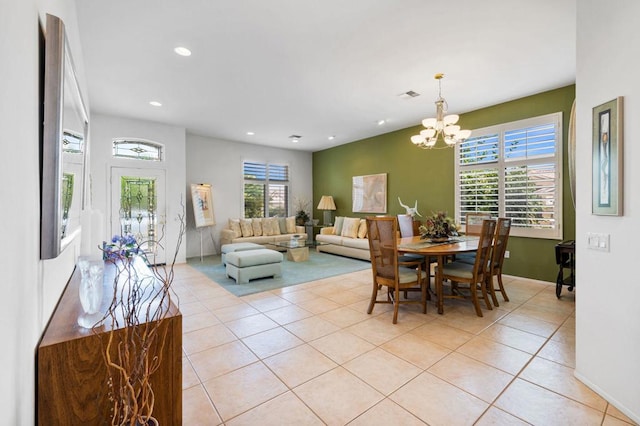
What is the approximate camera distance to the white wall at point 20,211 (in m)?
0.77

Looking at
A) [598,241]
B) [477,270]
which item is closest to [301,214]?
[477,270]

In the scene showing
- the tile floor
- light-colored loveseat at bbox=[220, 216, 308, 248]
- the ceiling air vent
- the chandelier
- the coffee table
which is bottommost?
the tile floor

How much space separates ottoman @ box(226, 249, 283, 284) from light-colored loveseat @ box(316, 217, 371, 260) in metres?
2.13

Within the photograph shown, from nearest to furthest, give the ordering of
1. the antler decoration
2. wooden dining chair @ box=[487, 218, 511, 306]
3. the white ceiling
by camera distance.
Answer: the white ceiling < wooden dining chair @ box=[487, 218, 511, 306] < the antler decoration

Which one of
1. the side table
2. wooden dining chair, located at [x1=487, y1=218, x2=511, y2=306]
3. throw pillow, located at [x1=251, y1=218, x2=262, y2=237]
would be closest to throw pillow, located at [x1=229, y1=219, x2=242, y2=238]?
throw pillow, located at [x1=251, y1=218, x2=262, y2=237]

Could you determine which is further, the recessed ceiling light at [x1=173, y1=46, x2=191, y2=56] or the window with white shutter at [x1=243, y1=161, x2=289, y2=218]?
the window with white shutter at [x1=243, y1=161, x2=289, y2=218]

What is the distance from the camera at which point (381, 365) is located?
230 centimetres

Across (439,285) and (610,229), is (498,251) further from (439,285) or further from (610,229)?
(610,229)

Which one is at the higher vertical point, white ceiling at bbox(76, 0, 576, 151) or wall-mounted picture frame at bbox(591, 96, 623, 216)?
white ceiling at bbox(76, 0, 576, 151)

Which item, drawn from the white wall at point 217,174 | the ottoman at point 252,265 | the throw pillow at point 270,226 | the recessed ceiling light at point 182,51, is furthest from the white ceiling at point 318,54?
the throw pillow at point 270,226

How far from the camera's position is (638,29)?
1695 millimetres

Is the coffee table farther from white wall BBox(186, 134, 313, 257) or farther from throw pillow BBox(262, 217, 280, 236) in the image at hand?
white wall BBox(186, 134, 313, 257)

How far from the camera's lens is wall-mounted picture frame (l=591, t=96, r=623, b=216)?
5.87 feet

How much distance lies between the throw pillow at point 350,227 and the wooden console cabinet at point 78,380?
5.84 meters
